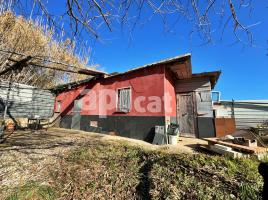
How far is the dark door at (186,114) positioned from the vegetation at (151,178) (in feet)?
14.7

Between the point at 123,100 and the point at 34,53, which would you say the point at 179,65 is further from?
the point at 34,53

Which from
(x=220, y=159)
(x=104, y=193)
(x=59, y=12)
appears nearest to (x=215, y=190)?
(x=220, y=159)

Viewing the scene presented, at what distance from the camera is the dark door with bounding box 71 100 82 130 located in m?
11.0

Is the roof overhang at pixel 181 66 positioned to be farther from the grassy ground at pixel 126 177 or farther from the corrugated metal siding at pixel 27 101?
the corrugated metal siding at pixel 27 101

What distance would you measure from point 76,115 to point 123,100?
4.51 m

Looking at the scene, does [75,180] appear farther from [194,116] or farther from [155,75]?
[194,116]

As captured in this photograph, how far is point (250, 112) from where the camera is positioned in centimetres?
995

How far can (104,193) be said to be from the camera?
2.75m

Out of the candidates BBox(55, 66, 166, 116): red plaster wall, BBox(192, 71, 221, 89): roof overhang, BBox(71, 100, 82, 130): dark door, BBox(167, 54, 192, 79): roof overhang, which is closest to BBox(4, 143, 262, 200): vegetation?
BBox(55, 66, 166, 116): red plaster wall

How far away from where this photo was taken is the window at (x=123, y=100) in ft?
27.6

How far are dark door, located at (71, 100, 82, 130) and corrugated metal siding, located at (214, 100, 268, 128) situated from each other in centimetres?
908

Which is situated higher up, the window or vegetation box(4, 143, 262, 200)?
the window

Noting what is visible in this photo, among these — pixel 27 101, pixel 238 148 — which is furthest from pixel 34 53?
pixel 238 148

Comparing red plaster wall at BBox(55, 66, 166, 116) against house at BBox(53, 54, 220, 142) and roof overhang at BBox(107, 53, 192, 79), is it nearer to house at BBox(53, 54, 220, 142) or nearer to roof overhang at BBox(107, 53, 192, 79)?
house at BBox(53, 54, 220, 142)
